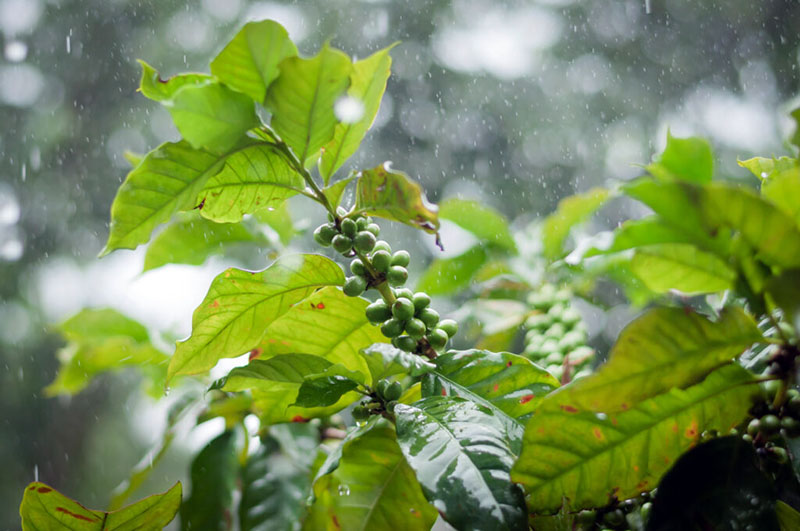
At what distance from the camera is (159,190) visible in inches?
15.0

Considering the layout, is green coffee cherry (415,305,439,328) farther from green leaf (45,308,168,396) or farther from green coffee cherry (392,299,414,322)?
green leaf (45,308,168,396)

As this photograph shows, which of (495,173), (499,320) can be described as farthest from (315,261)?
(495,173)

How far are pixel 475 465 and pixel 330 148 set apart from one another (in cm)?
25

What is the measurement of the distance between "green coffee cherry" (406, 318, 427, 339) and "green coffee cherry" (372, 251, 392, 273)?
43mm

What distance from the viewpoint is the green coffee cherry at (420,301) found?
1.46 ft

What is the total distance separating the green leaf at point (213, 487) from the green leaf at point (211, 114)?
37cm

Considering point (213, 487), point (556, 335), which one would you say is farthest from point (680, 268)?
point (213, 487)

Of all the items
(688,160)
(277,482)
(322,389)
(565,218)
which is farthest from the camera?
(565,218)

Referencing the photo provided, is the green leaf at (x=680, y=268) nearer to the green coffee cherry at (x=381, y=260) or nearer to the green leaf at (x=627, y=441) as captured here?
the green leaf at (x=627, y=441)

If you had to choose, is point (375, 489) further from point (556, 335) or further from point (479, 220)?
point (479, 220)

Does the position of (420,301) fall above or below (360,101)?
below

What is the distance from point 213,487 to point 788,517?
49cm

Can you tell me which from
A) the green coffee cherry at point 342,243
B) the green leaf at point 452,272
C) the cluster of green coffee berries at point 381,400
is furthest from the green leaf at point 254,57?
the green leaf at point 452,272

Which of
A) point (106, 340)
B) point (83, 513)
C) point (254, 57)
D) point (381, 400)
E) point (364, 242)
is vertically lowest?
point (106, 340)
